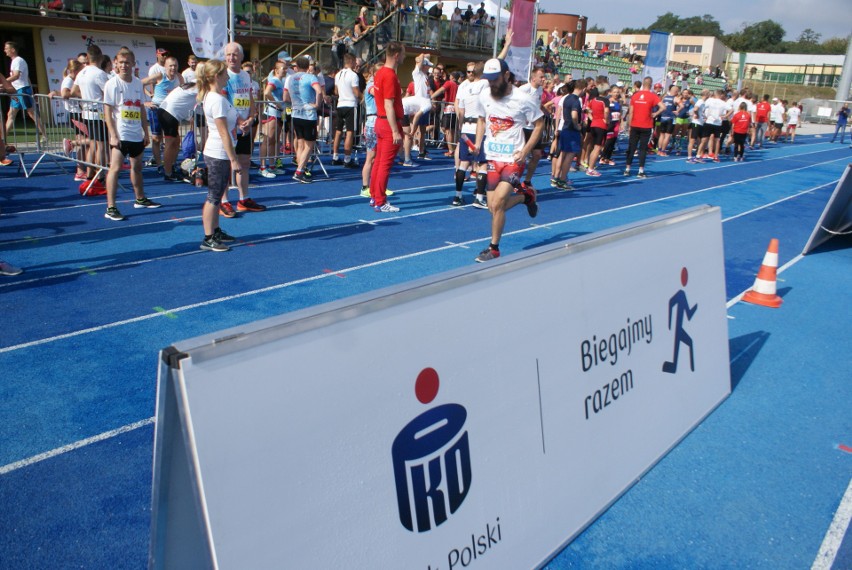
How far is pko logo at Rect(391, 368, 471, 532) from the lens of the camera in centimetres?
217

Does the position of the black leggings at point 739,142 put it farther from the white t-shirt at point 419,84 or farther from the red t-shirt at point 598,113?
the white t-shirt at point 419,84

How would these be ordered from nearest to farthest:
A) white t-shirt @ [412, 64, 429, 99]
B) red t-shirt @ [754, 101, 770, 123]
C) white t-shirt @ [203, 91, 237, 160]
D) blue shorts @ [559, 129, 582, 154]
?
white t-shirt @ [203, 91, 237, 160] → blue shorts @ [559, 129, 582, 154] → white t-shirt @ [412, 64, 429, 99] → red t-shirt @ [754, 101, 770, 123]

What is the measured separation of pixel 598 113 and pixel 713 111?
765 cm

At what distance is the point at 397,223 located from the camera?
30.2ft

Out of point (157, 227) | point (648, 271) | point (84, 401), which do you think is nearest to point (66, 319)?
point (84, 401)

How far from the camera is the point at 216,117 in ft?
21.4

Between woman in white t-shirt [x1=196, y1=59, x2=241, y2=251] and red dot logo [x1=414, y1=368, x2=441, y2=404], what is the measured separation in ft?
16.8

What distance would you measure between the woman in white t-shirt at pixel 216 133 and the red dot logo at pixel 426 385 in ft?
16.8

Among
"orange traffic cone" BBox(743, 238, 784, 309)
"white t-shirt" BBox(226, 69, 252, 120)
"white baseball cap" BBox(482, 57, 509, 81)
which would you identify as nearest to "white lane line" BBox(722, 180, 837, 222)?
"orange traffic cone" BBox(743, 238, 784, 309)

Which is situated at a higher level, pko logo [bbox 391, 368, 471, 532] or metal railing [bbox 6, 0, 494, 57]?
metal railing [bbox 6, 0, 494, 57]

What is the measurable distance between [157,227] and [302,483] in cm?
705

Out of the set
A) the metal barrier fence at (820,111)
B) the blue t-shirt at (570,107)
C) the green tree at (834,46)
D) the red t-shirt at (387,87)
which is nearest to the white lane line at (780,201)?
the blue t-shirt at (570,107)

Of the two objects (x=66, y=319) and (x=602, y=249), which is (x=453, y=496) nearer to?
(x=602, y=249)

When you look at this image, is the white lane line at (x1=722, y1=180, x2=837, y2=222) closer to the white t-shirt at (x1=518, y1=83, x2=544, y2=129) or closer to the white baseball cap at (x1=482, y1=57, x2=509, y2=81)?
the white t-shirt at (x1=518, y1=83, x2=544, y2=129)
